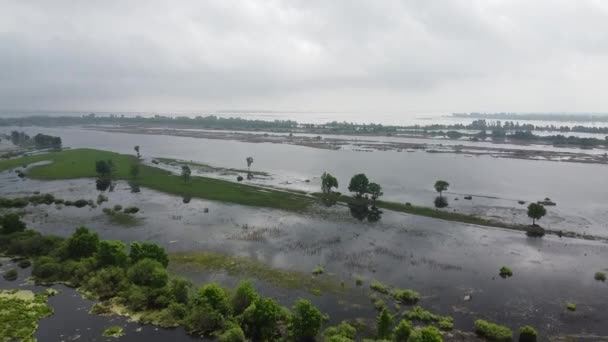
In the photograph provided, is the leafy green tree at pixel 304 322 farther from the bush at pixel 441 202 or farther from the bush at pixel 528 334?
the bush at pixel 441 202

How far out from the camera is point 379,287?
38.1 meters

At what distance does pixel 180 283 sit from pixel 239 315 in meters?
7.04

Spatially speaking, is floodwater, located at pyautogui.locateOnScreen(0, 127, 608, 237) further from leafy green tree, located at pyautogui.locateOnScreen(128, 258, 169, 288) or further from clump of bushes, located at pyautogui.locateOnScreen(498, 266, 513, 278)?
leafy green tree, located at pyautogui.locateOnScreen(128, 258, 169, 288)

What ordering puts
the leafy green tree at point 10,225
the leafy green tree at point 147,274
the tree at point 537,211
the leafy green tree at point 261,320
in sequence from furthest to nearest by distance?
the tree at point 537,211 → the leafy green tree at point 10,225 → the leafy green tree at point 147,274 → the leafy green tree at point 261,320

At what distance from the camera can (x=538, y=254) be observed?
4875 centimetres

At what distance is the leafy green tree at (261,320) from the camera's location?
1145 inches

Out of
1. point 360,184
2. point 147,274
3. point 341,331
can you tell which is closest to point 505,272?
point 341,331

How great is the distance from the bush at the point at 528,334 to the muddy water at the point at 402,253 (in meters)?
2.40

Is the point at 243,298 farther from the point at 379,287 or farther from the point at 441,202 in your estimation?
the point at 441,202

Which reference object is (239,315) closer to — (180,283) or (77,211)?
(180,283)

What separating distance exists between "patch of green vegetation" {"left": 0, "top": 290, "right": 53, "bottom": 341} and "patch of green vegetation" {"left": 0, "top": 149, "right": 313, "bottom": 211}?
39882mm

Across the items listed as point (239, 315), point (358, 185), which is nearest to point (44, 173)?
point (358, 185)

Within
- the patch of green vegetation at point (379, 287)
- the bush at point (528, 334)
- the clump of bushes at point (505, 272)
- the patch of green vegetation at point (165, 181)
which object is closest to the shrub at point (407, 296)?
the patch of green vegetation at point (379, 287)

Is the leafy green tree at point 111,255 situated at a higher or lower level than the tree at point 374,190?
lower
